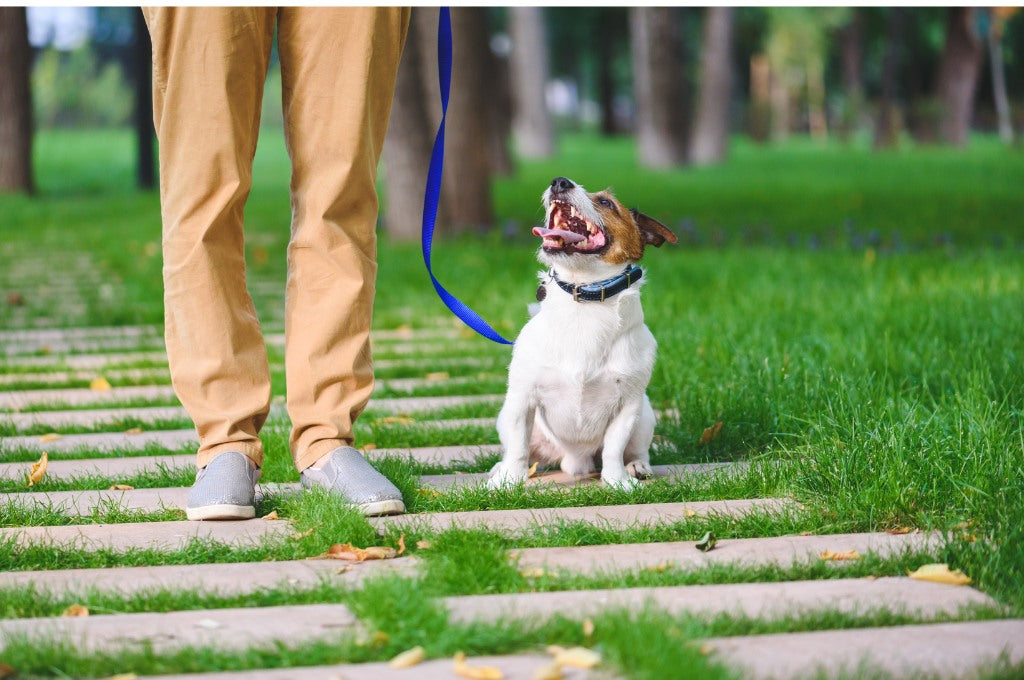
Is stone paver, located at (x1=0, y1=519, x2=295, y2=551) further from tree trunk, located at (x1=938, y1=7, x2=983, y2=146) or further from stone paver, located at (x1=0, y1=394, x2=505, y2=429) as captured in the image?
tree trunk, located at (x1=938, y1=7, x2=983, y2=146)

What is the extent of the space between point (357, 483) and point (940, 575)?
1.52m

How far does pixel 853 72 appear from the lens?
42.8 metres

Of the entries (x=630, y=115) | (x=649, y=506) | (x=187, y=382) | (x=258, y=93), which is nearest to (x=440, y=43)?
(x=258, y=93)

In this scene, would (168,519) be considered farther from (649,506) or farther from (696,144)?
(696,144)

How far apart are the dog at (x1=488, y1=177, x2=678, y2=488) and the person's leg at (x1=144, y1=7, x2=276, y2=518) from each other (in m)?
0.79

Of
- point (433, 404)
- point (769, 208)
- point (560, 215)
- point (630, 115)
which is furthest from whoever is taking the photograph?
point (630, 115)

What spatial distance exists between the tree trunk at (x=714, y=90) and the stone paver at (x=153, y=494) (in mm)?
20818

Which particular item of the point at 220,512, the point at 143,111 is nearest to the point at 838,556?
→ the point at 220,512

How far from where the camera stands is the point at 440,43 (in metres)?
3.78

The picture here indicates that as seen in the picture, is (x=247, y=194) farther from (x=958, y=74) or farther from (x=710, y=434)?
(x=958, y=74)

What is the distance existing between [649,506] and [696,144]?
74.6ft

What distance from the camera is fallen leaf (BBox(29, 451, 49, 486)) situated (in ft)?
12.0

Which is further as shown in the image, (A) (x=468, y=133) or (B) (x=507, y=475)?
(A) (x=468, y=133)

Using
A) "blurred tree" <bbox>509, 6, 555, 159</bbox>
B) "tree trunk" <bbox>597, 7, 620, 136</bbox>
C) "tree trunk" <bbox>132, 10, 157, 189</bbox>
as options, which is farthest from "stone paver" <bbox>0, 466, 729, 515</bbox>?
"tree trunk" <bbox>597, 7, 620, 136</bbox>
